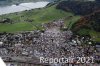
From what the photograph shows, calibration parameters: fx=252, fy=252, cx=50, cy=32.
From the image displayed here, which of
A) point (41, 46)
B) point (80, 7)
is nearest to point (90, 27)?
point (41, 46)

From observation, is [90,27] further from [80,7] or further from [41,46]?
[80,7]

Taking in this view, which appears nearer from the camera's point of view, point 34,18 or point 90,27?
point 90,27

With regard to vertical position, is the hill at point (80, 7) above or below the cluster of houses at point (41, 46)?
above

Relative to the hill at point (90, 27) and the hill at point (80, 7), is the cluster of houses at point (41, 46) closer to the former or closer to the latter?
the hill at point (90, 27)

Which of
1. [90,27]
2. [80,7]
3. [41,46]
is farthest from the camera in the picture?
[80,7]

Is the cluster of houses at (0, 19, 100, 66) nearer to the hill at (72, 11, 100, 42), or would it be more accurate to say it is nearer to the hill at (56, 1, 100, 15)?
the hill at (72, 11, 100, 42)

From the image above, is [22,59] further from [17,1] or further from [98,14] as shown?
[17,1]

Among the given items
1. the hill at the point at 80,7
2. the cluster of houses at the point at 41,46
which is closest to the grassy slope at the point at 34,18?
the hill at the point at 80,7
